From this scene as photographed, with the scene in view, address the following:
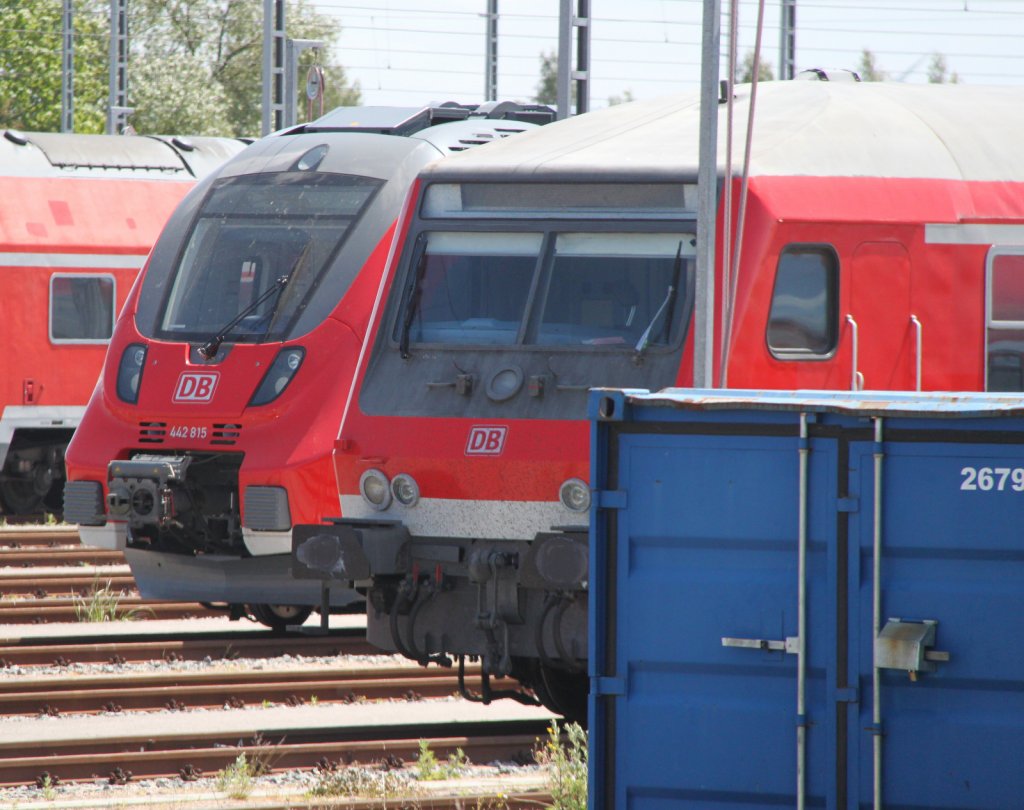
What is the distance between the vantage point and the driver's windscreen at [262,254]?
10.9 metres

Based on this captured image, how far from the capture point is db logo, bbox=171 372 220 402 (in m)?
10.6

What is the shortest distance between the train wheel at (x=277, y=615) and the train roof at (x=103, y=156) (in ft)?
20.1

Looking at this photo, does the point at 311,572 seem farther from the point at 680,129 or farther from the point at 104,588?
the point at 104,588

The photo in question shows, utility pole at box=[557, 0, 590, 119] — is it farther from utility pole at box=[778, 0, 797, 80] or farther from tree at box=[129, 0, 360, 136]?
tree at box=[129, 0, 360, 136]

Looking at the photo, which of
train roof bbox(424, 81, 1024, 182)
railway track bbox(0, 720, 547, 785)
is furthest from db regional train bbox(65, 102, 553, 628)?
train roof bbox(424, 81, 1024, 182)

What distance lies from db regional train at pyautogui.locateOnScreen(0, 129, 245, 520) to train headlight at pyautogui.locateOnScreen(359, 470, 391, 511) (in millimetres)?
8856

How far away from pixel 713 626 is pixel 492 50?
61.4ft

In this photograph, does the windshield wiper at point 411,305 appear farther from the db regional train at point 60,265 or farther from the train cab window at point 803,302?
the db regional train at point 60,265

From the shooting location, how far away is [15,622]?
1227cm

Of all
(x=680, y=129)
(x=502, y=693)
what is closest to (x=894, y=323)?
(x=680, y=129)

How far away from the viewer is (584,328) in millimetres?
8398

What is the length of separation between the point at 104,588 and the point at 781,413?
8.98m

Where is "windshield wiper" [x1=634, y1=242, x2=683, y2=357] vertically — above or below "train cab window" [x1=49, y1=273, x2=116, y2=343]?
above

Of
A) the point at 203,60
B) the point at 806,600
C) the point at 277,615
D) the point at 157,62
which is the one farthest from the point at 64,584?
the point at 203,60
